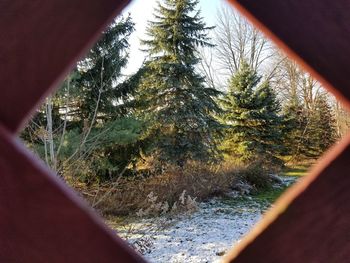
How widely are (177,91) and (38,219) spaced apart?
8.98 m

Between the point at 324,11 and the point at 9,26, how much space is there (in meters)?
0.20

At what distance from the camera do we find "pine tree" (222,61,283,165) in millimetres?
10227

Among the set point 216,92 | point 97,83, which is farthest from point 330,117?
point 97,83

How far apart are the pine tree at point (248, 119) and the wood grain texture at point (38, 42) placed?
32.6 ft

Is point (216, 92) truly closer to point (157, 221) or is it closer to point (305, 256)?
point (157, 221)

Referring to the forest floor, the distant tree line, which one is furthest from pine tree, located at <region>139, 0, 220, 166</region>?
the forest floor

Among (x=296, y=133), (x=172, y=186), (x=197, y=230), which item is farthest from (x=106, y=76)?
(x=296, y=133)

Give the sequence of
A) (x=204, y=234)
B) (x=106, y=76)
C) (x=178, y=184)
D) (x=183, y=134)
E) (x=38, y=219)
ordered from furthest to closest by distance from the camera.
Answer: (x=183, y=134)
(x=178, y=184)
(x=106, y=76)
(x=204, y=234)
(x=38, y=219)

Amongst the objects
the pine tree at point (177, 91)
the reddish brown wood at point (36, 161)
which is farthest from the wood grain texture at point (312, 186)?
the pine tree at point (177, 91)

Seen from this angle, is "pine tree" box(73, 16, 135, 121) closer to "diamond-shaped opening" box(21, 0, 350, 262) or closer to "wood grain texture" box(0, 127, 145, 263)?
"diamond-shaped opening" box(21, 0, 350, 262)

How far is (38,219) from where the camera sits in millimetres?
270

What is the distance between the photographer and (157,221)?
607 cm

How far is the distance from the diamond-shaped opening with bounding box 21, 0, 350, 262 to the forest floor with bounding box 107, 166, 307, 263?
0.06 ft

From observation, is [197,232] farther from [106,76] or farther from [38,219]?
[38,219]
